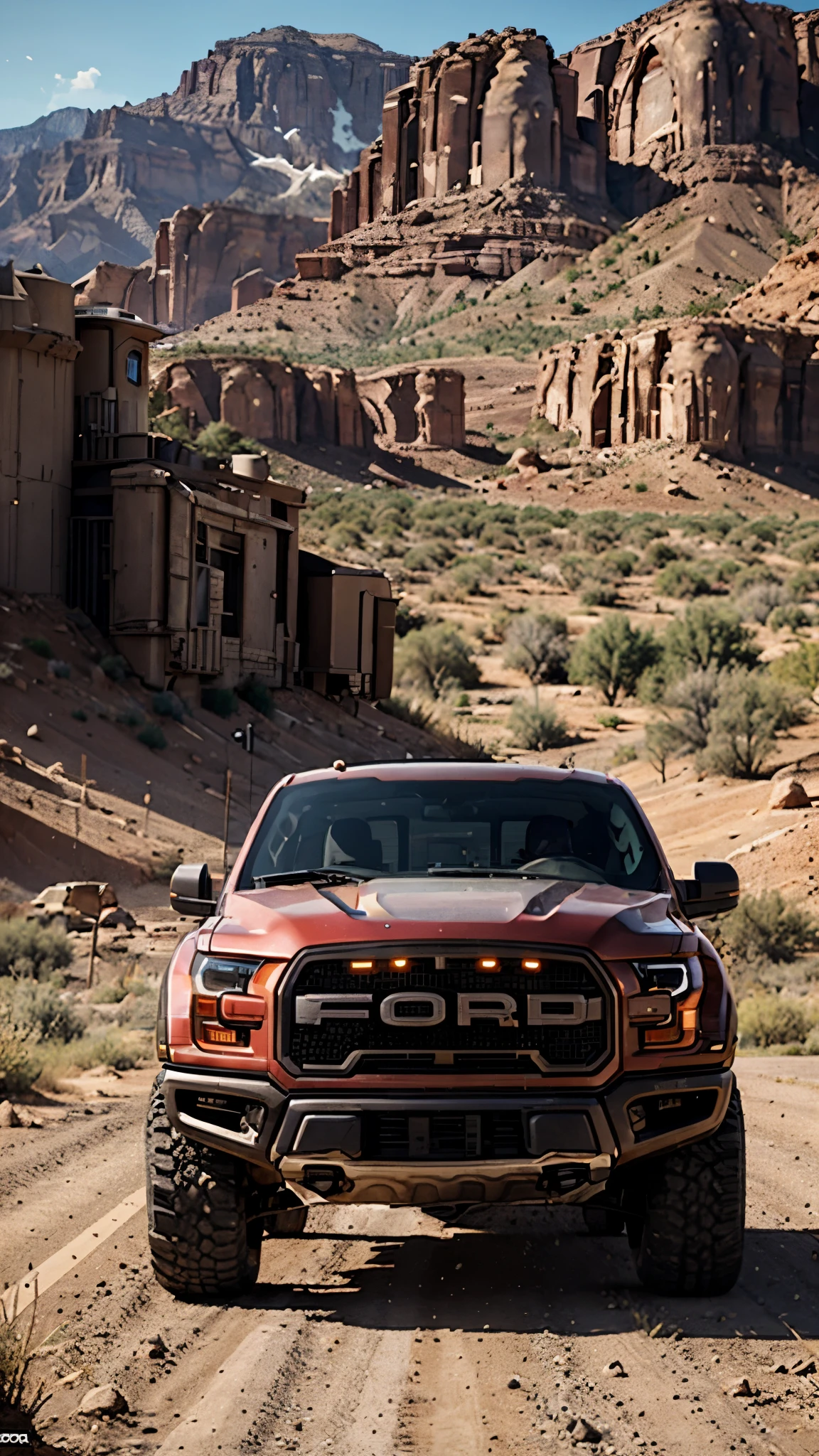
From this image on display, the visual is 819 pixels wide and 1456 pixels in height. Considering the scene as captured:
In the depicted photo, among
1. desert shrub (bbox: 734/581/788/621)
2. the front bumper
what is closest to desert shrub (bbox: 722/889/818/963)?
the front bumper

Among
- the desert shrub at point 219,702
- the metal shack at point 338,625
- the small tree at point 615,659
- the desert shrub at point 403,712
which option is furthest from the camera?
the small tree at point 615,659

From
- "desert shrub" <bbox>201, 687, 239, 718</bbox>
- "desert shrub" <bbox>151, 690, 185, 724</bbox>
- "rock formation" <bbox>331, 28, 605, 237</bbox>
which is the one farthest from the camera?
"rock formation" <bbox>331, 28, 605, 237</bbox>

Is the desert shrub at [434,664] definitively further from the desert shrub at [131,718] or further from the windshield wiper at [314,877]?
the windshield wiper at [314,877]

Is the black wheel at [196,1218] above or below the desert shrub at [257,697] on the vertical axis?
above

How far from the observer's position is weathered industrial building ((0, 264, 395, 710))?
2883 centimetres

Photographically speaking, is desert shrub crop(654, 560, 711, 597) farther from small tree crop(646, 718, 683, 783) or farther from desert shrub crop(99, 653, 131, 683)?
desert shrub crop(99, 653, 131, 683)

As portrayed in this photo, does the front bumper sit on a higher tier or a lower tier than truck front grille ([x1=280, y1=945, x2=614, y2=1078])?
lower

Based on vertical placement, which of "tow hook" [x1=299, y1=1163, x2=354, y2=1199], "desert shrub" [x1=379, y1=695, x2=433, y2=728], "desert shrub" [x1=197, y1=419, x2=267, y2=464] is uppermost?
"desert shrub" [x1=197, y1=419, x2=267, y2=464]

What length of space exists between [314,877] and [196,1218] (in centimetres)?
134

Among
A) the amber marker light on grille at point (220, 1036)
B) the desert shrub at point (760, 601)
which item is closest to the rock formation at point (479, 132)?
the desert shrub at point (760, 601)

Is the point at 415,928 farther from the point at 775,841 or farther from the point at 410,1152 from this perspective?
the point at 775,841

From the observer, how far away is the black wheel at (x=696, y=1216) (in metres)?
5.66

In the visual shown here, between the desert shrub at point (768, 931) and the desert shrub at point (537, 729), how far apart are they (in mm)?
21635

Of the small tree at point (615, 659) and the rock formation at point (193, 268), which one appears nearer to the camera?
the small tree at point (615, 659)
